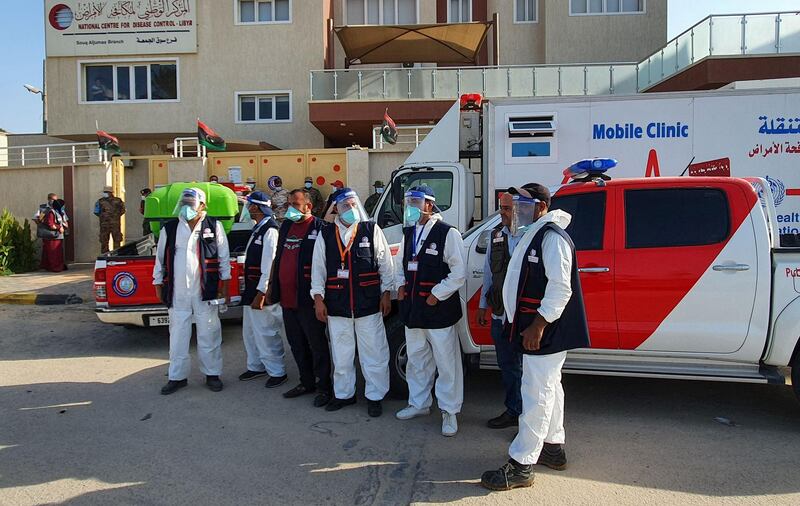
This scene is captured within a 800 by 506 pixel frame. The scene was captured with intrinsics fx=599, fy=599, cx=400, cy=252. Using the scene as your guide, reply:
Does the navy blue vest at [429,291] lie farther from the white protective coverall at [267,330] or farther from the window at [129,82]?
the window at [129,82]

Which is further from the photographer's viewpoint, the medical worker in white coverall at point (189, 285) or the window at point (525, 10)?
the window at point (525, 10)

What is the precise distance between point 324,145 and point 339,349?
16780 mm

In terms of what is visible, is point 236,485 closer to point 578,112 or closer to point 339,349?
point 339,349

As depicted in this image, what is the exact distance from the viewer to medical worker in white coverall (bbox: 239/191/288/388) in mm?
5977

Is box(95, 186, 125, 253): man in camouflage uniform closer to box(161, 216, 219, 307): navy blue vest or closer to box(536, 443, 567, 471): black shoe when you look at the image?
box(161, 216, 219, 307): navy blue vest

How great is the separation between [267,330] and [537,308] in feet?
10.8

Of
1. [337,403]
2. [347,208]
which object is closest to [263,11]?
[347,208]

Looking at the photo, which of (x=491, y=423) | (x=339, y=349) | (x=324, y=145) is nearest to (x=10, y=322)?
(x=339, y=349)

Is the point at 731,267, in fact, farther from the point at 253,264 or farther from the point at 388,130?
the point at 388,130

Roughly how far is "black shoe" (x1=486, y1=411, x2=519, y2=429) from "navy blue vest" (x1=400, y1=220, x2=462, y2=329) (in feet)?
2.76

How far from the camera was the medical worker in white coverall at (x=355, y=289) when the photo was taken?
501cm

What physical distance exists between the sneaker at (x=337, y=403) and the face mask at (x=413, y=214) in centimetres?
169

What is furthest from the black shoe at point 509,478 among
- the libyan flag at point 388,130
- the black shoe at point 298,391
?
the libyan flag at point 388,130

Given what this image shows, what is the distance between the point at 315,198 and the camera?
15.3 m
